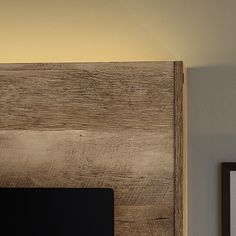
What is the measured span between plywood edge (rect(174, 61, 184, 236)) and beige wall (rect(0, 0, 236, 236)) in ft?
0.38

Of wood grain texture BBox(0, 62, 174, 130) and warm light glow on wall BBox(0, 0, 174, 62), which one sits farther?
warm light glow on wall BBox(0, 0, 174, 62)

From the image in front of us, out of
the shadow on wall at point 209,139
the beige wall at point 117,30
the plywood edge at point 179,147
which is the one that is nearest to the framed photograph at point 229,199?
the shadow on wall at point 209,139

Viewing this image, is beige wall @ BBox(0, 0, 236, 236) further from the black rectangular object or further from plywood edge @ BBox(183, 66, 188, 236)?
the black rectangular object

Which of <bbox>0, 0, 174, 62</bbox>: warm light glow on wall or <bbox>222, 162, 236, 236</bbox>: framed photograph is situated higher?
<bbox>0, 0, 174, 62</bbox>: warm light glow on wall

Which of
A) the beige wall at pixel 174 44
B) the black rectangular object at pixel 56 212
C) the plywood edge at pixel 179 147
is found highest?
the beige wall at pixel 174 44

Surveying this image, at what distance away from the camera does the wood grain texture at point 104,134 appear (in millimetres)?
1140

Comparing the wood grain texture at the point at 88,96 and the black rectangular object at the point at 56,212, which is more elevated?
the wood grain texture at the point at 88,96

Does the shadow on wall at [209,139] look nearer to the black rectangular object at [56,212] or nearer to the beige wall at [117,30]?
the beige wall at [117,30]

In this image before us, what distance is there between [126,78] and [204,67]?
0.69 ft

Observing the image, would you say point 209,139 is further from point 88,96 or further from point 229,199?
point 88,96

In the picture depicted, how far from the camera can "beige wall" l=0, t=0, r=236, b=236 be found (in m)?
1.25

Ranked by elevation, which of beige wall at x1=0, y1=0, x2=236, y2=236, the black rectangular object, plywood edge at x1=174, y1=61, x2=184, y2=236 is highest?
beige wall at x1=0, y1=0, x2=236, y2=236

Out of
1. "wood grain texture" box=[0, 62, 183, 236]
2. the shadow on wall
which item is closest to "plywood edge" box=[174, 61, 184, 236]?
"wood grain texture" box=[0, 62, 183, 236]

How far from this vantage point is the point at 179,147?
3.74ft
